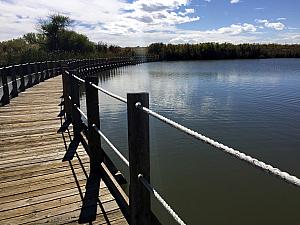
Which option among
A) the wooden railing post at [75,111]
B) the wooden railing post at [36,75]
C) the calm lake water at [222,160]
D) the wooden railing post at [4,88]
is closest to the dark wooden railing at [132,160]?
the wooden railing post at [75,111]

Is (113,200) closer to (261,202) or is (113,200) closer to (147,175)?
(147,175)

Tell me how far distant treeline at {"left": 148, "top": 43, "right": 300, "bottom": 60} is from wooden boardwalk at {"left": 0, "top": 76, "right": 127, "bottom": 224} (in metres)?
76.1

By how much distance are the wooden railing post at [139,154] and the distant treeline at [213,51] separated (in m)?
79.4

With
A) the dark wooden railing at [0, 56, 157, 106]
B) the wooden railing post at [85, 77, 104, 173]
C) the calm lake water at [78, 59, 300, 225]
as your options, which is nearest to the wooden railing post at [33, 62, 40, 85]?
the dark wooden railing at [0, 56, 157, 106]

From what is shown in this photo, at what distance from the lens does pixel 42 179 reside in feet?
13.9

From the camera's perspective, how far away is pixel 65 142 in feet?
19.4

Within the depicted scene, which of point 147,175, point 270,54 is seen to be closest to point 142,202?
point 147,175

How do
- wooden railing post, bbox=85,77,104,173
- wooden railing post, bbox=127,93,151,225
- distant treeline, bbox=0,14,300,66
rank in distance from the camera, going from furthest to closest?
distant treeline, bbox=0,14,300,66 < wooden railing post, bbox=85,77,104,173 < wooden railing post, bbox=127,93,151,225

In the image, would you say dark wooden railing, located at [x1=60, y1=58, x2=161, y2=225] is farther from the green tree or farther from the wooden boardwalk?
the green tree

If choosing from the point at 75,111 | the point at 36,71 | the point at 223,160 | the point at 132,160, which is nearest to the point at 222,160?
the point at 223,160

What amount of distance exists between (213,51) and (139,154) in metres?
86.4

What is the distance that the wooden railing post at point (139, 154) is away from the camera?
2717 millimetres

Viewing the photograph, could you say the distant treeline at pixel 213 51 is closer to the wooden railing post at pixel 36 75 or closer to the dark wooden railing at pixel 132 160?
the wooden railing post at pixel 36 75

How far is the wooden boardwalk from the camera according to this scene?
11.0ft
